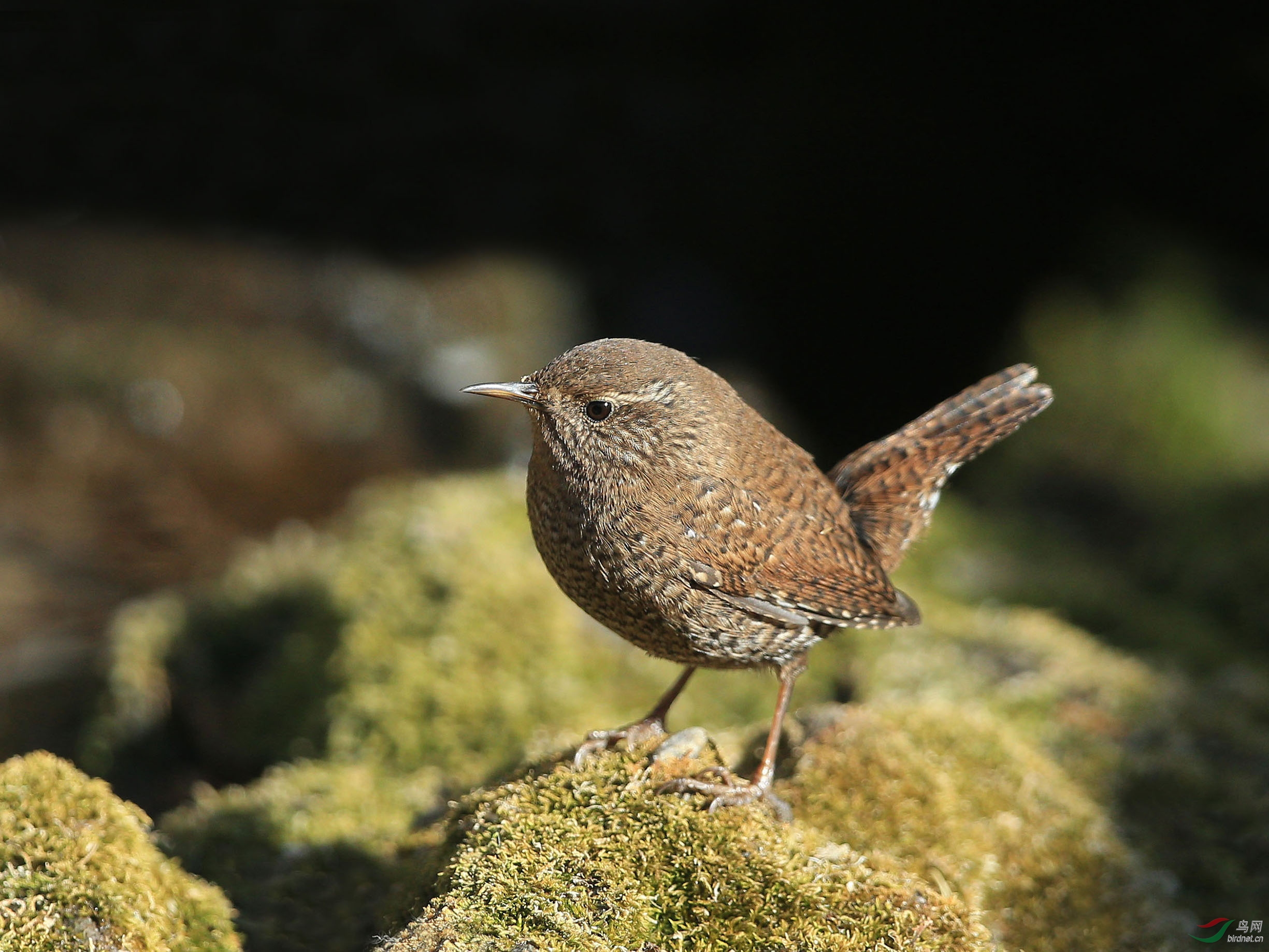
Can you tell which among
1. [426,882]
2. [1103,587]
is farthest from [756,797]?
[1103,587]

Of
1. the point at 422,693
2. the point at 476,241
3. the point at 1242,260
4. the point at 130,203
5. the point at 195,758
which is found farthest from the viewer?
the point at 476,241

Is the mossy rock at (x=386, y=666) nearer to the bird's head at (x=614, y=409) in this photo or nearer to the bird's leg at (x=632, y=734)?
the bird's leg at (x=632, y=734)

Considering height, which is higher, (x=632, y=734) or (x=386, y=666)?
(x=386, y=666)

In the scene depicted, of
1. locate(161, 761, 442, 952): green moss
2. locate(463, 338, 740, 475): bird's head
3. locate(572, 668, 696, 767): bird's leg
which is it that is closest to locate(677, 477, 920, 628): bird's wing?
locate(463, 338, 740, 475): bird's head

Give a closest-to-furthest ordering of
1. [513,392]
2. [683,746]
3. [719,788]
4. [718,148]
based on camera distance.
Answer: [719,788], [683,746], [513,392], [718,148]

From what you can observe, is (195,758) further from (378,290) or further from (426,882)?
(378,290)

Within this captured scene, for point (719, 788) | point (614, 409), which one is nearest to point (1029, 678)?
point (719, 788)

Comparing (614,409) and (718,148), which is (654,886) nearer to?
(614,409)
